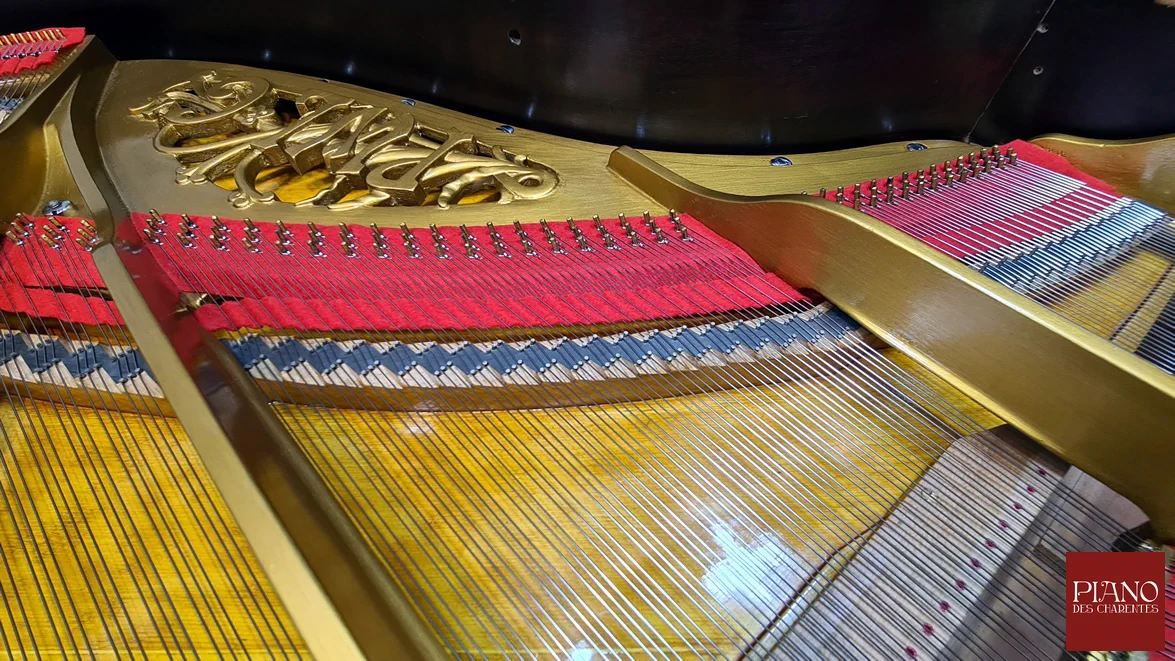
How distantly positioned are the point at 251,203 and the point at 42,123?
29.8 inches

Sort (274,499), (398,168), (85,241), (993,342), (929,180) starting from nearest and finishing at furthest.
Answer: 1. (274,499)
2. (993,342)
3. (85,241)
4. (398,168)
5. (929,180)

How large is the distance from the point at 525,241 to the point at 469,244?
0.52 ft

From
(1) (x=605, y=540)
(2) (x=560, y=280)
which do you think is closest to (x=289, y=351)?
(2) (x=560, y=280)

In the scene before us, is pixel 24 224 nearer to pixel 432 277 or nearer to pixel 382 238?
pixel 382 238

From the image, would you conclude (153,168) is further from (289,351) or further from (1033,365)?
(1033,365)

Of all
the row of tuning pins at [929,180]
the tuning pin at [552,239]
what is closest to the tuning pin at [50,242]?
the tuning pin at [552,239]

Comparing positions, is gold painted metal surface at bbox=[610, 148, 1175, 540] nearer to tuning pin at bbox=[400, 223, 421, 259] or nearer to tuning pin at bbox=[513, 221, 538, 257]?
tuning pin at bbox=[513, 221, 538, 257]

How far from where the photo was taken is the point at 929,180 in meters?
2.17

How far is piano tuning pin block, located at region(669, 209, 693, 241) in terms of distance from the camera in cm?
178

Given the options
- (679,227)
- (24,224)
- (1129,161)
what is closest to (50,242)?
(24,224)

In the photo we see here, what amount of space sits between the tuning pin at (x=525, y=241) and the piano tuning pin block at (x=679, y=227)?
17.3 inches

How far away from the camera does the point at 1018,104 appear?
2.53 m

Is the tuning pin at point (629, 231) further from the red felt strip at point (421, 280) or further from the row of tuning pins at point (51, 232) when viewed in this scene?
the row of tuning pins at point (51, 232)

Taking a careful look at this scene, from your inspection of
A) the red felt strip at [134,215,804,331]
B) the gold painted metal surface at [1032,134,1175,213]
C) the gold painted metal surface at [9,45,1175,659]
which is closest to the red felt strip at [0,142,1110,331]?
the red felt strip at [134,215,804,331]
